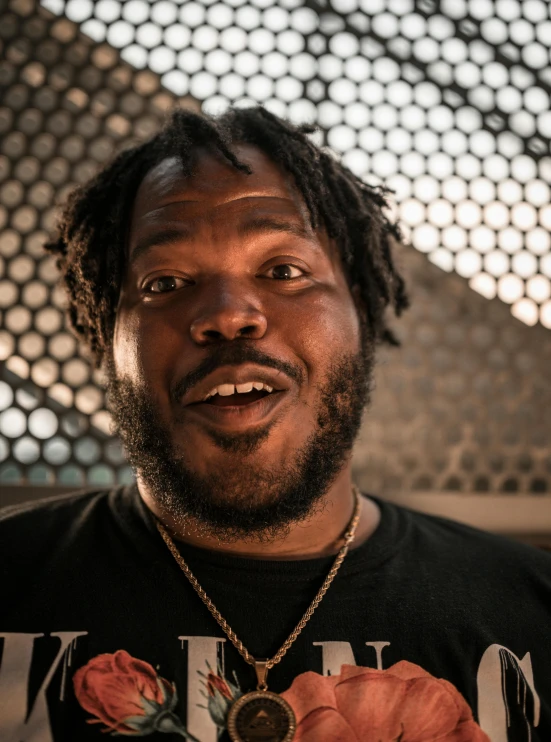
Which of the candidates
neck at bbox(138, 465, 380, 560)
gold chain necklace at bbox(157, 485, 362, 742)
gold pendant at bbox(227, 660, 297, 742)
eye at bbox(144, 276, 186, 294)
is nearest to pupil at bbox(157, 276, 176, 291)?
eye at bbox(144, 276, 186, 294)

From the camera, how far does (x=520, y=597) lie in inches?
40.9

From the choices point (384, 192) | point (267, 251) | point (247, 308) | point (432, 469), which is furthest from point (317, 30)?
point (432, 469)

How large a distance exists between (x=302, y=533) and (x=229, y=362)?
1.00ft

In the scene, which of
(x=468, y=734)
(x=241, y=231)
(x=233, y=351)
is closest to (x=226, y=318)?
(x=233, y=351)

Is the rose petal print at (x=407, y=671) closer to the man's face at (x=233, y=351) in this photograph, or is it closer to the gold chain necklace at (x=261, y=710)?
the gold chain necklace at (x=261, y=710)

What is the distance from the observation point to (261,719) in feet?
2.75

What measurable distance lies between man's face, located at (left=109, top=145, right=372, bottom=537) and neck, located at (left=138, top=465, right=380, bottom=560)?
0.04 metres

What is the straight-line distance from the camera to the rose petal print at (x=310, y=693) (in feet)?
2.84

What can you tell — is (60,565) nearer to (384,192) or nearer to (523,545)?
(523,545)

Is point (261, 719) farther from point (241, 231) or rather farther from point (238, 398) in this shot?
point (241, 231)

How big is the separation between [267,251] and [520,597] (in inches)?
25.4

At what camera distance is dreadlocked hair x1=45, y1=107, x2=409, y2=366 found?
110 cm

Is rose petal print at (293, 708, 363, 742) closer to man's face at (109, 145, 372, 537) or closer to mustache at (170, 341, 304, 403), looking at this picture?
man's face at (109, 145, 372, 537)

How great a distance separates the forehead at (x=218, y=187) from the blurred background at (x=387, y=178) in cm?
44
